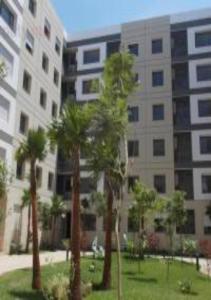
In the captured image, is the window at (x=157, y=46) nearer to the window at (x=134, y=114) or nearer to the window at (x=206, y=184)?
the window at (x=134, y=114)

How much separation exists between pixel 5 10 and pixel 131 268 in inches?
838

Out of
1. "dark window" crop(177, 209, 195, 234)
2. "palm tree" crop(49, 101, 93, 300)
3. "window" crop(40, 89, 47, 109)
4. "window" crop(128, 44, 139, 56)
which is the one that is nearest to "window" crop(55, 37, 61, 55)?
"window" crop(40, 89, 47, 109)

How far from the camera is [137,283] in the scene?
18.5 metres

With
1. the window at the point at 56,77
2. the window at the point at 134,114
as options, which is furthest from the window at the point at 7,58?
the window at the point at 134,114

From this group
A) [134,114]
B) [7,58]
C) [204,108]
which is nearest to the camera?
[7,58]

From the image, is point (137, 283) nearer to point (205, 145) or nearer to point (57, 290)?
point (57, 290)

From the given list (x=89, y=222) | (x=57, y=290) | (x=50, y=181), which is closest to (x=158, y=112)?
(x=50, y=181)

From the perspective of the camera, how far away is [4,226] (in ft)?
98.9

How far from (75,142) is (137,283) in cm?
805

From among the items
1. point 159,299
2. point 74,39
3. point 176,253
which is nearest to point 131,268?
point 159,299

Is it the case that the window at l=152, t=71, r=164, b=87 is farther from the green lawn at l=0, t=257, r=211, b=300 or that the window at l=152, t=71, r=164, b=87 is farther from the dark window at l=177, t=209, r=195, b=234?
the green lawn at l=0, t=257, r=211, b=300

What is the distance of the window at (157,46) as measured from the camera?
144 feet

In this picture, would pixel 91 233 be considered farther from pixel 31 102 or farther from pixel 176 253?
pixel 31 102

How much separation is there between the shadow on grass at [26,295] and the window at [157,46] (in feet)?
112
